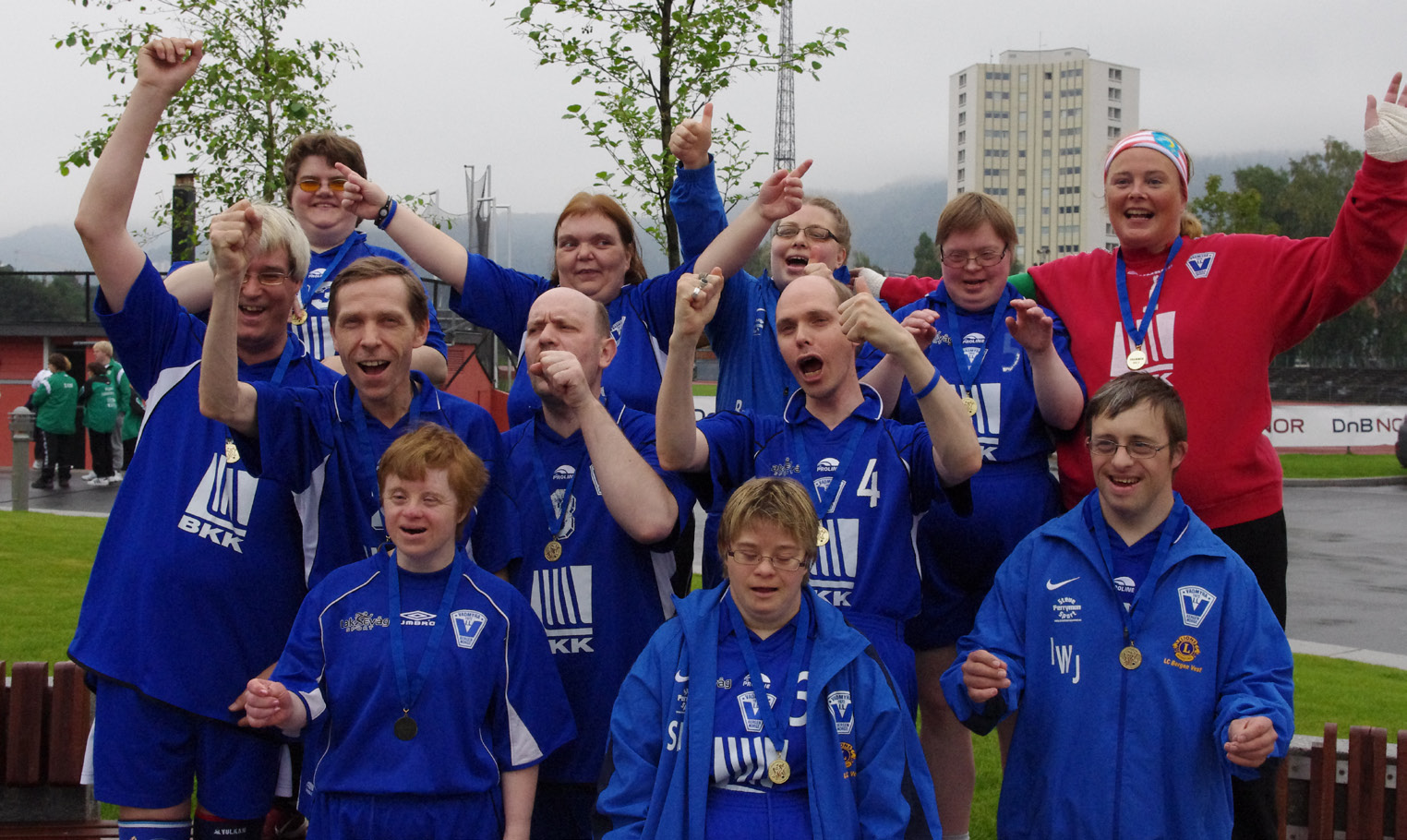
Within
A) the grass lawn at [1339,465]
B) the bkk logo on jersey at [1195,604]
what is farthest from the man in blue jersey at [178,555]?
the grass lawn at [1339,465]

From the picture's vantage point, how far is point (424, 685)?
3320mm

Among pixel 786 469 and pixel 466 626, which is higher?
pixel 786 469

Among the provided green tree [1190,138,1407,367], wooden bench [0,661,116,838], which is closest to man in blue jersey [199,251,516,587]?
wooden bench [0,661,116,838]

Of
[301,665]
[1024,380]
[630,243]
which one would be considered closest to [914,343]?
[1024,380]

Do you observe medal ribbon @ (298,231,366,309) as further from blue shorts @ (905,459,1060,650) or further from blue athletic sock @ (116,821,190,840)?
blue shorts @ (905,459,1060,650)

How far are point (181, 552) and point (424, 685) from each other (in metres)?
0.86

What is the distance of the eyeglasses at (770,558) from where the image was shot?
3189 mm

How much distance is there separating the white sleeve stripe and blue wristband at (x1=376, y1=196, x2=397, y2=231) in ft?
5.08

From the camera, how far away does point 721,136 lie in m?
9.37

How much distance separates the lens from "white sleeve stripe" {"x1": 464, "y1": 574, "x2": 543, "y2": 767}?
340cm

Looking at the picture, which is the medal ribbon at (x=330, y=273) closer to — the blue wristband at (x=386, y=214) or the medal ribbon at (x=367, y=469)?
the blue wristband at (x=386, y=214)

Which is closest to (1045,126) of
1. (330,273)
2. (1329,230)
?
(1329,230)

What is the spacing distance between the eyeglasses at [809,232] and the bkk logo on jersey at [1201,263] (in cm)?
136

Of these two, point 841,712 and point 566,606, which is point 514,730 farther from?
point 841,712
